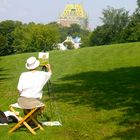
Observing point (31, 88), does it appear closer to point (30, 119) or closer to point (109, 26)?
point (30, 119)

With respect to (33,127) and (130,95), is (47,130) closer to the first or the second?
(33,127)

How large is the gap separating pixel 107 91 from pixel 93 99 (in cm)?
207

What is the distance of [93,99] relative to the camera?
62.0 feet

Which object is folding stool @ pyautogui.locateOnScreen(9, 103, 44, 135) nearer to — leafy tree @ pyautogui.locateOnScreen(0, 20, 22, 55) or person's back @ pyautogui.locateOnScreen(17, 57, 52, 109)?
person's back @ pyautogui.locateOnScreen(17, 57, 52, 109)

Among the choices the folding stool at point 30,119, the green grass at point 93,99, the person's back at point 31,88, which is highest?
the person's back at point 31,88

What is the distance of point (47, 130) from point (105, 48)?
110ft

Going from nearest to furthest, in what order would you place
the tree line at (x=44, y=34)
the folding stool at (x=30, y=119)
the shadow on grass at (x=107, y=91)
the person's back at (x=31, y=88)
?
the folding stool at (x=30, y=119) → the person's back at (x=31, y=88) → the shadow on grass at (x=107, y=91) → the tree line at (x=44, y=34)

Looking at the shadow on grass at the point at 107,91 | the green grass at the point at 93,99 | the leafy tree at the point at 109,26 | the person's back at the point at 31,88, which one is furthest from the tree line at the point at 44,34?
the person's back at the point at 31,88

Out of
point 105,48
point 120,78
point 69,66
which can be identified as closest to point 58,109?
point 120,78

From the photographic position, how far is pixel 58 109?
16875mm

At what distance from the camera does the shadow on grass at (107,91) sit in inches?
635

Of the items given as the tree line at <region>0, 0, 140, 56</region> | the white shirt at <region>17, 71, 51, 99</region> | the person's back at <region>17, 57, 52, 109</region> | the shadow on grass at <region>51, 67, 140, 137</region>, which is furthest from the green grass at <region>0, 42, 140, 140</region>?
the tree line at <region>0, 0, 140, 56</region>

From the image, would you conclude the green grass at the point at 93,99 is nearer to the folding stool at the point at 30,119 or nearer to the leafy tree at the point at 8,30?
the folding stool at the point at 30,119

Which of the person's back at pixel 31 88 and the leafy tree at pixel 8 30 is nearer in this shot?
the person's back at pixel 31 88
